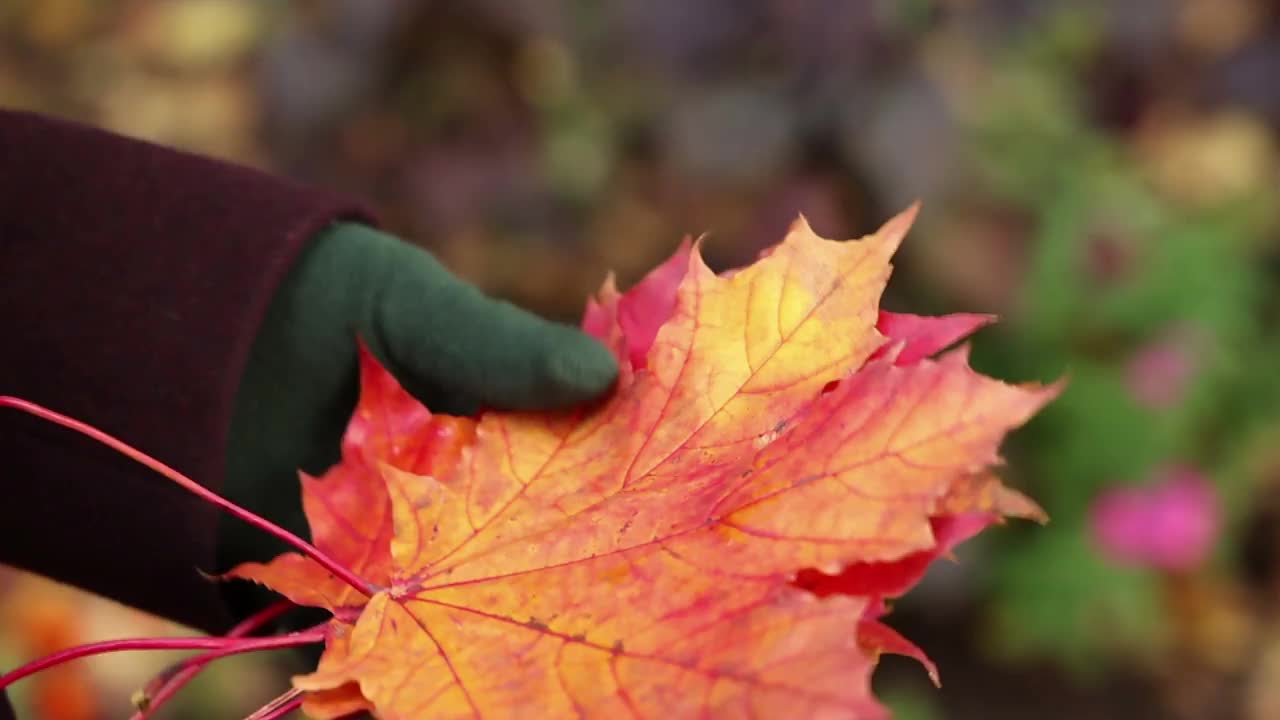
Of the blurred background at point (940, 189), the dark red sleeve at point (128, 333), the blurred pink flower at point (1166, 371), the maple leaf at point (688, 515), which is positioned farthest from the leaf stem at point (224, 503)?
the blurred pink flower at point (1166, 371)

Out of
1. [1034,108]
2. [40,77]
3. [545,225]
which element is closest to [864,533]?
[545,225]

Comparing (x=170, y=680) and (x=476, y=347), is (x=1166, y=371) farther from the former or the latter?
(x=170, y=680)

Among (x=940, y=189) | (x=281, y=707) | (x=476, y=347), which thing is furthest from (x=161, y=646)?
(x=940, y=189)

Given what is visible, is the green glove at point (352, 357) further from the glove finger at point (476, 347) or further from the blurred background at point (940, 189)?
the blurred background at point (940, 189)

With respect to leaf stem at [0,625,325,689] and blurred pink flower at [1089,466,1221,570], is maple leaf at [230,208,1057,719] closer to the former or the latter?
leaf stem at [0,625,325,689]

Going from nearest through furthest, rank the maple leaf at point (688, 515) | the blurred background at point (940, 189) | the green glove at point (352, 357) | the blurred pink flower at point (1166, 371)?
the maple leaf at point (688, 515) → the green glove at point (352, 357) → the blurred background at point (940, 189) → the blurred pink flower at point (1166, 371)
